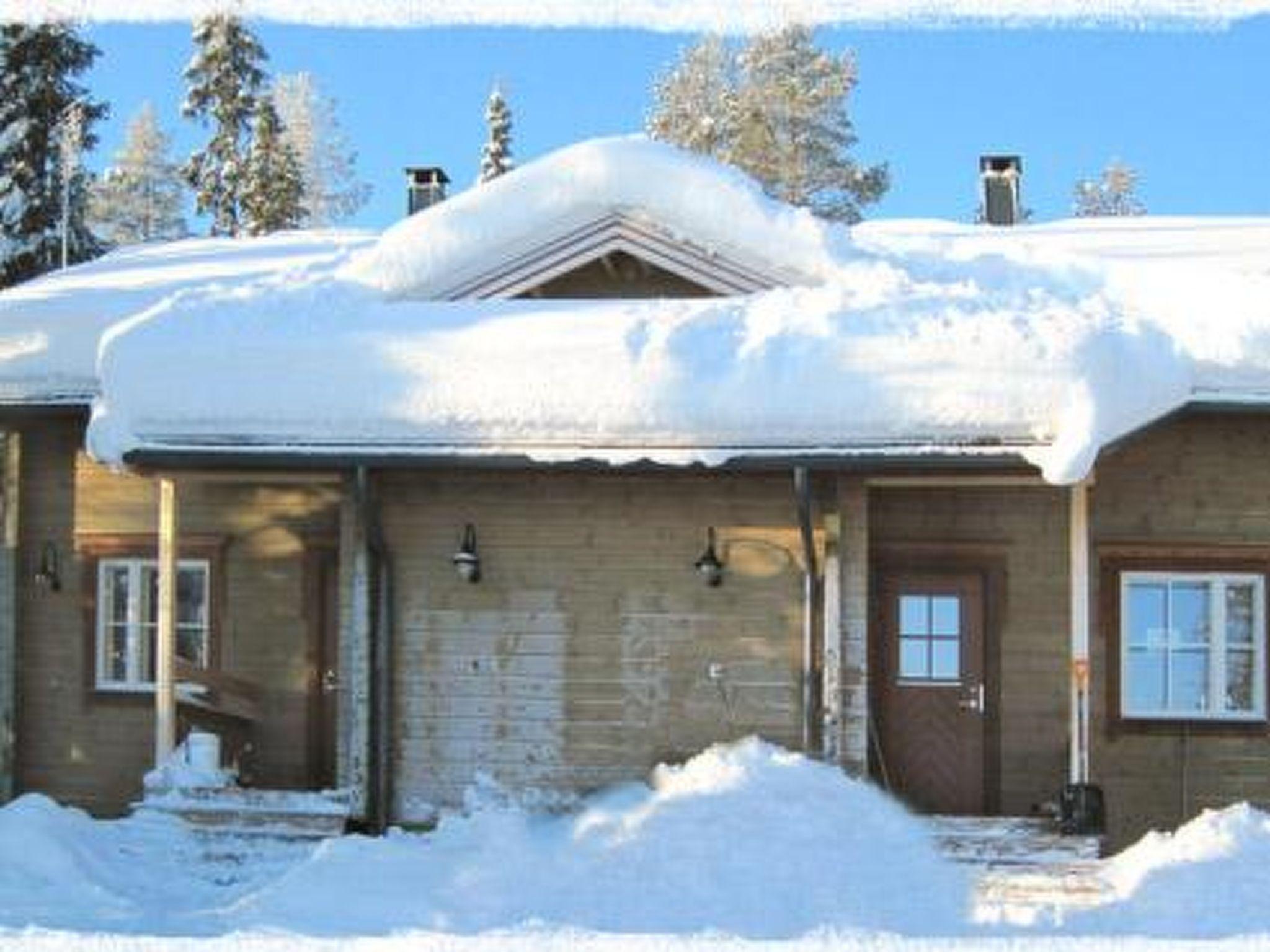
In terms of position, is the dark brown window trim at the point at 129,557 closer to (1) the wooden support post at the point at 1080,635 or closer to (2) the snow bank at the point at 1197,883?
(1) the wooden support post at the point at 1080,635

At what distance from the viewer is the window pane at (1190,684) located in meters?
12.1

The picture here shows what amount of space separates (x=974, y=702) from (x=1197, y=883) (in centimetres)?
344

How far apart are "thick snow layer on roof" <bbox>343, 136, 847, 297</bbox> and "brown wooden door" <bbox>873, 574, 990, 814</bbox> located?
2.57 meters

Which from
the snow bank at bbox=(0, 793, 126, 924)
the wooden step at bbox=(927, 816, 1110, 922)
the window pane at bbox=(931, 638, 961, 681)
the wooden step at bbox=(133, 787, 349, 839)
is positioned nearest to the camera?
the snow bank at bbox=(0, 793, 126, 924)

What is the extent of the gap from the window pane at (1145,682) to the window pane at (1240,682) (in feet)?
1.53

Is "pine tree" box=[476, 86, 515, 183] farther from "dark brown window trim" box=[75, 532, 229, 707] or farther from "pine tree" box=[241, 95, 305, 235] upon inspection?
"dark brown window trim" box=[75, 532, 229, 707]

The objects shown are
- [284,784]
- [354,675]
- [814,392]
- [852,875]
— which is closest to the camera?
[852,875]

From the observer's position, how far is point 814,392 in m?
10.3

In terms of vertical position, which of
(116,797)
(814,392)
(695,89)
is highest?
(695,89)

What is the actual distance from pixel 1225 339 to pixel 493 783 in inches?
242

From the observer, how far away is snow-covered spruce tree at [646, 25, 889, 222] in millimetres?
35438

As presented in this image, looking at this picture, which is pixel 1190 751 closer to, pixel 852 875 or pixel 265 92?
pixel 852 875

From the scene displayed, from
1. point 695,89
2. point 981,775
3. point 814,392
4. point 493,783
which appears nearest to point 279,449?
point 493,783

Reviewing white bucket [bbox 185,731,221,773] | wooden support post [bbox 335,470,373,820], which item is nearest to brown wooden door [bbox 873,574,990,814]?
wooden support post [bbox 335,470,373,820]
